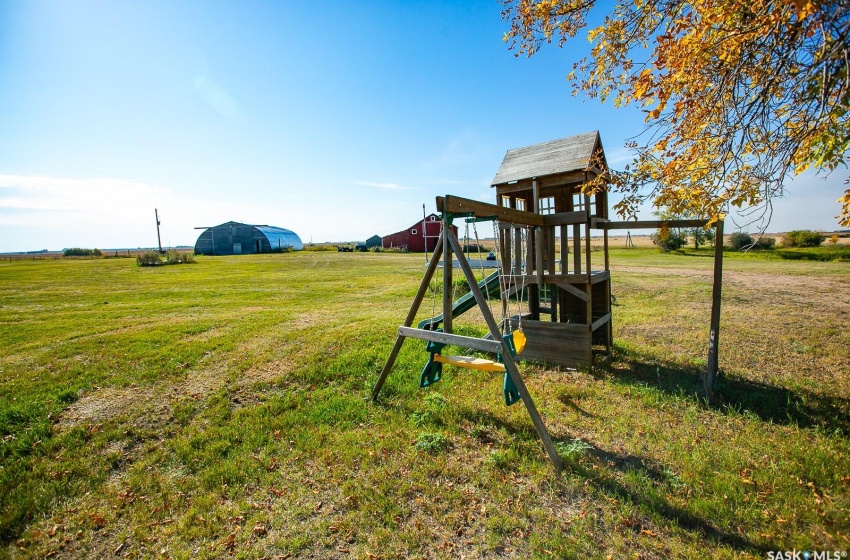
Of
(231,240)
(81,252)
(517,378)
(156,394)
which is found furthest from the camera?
(231,240)

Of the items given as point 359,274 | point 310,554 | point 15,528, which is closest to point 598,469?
point 310,554

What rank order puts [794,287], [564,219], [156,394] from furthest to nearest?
[794,287], [564,219], [156,394]

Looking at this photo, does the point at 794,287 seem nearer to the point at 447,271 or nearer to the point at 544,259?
the point at 544,259

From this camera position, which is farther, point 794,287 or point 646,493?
point 794,287

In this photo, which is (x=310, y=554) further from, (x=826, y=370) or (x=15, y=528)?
(x=826, y=370)

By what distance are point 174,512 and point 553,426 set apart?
4.69 m

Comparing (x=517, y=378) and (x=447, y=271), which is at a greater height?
(x=447, y=271)

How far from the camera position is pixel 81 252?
2007 inches

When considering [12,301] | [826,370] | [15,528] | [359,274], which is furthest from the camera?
[359,274]

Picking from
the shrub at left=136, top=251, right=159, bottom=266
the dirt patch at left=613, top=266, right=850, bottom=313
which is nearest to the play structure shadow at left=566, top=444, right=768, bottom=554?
the dirt patch at left=613, top=266, right=850, bottom=313

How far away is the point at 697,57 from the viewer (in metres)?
4.20

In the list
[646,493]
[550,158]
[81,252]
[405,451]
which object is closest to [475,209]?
[405,451]

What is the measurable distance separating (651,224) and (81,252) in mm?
66744

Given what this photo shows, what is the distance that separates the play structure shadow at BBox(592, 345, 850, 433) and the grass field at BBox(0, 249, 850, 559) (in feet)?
0.15
